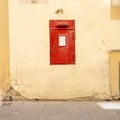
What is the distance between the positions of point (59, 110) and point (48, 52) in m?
1.73

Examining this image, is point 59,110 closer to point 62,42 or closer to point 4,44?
point 62,42

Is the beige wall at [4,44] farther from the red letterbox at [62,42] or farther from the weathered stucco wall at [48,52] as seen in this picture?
the red letterbox at [62,42]

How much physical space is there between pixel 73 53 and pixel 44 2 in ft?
4.62

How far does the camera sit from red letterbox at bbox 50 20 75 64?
1207cm

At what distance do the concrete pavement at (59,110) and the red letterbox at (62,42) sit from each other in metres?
1.06

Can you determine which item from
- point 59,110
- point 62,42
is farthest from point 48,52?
point 59,110

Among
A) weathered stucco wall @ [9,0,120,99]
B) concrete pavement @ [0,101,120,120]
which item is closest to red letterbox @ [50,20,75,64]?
weathered stucco wall @ [9,0,120,99]

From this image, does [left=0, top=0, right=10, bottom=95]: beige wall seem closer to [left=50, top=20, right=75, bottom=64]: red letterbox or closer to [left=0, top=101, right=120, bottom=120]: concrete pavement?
[left=0, top=101, right=120, bottom=120]: concrete pavement

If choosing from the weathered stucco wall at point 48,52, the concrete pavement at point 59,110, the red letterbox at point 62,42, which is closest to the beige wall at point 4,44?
the weathered stucco wall at point 48,52

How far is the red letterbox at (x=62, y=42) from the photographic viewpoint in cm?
1207

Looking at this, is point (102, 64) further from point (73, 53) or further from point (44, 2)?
point (44, 2)

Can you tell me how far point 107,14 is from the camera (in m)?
12.1

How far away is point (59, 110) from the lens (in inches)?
432

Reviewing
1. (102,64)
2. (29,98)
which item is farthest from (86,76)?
(29,98)
